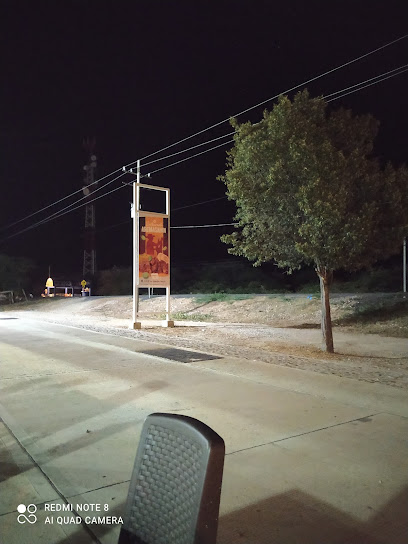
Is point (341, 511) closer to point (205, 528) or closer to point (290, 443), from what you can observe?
point (290, 443)

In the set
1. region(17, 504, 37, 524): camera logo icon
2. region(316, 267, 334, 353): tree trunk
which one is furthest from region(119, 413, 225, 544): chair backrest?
region(316, 267, 334, 353): tree trunk

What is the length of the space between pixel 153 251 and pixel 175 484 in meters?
17.3

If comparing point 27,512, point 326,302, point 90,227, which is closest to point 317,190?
point 326,302

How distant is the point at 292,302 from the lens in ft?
75.7

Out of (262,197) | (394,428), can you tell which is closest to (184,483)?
(394,428)

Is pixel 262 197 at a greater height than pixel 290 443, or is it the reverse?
pixel 262 197

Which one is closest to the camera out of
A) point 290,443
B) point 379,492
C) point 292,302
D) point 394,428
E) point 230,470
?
point 379,492

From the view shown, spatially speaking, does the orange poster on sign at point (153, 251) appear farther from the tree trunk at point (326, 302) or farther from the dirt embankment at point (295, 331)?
the tree trunk at point (326, 302)

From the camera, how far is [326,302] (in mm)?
11586

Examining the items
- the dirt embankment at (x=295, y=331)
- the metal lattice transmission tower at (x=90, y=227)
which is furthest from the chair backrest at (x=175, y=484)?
the metal lattice transmission tower at (x=90, y=227)

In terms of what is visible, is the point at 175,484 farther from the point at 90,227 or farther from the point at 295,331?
the point at 90,227

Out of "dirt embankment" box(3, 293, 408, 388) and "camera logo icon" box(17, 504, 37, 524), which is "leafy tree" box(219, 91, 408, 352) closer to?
"dirt embankment" box(3, 293, 408, 388)

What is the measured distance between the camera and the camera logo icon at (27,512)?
338 centimetres

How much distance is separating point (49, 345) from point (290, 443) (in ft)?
33.1
